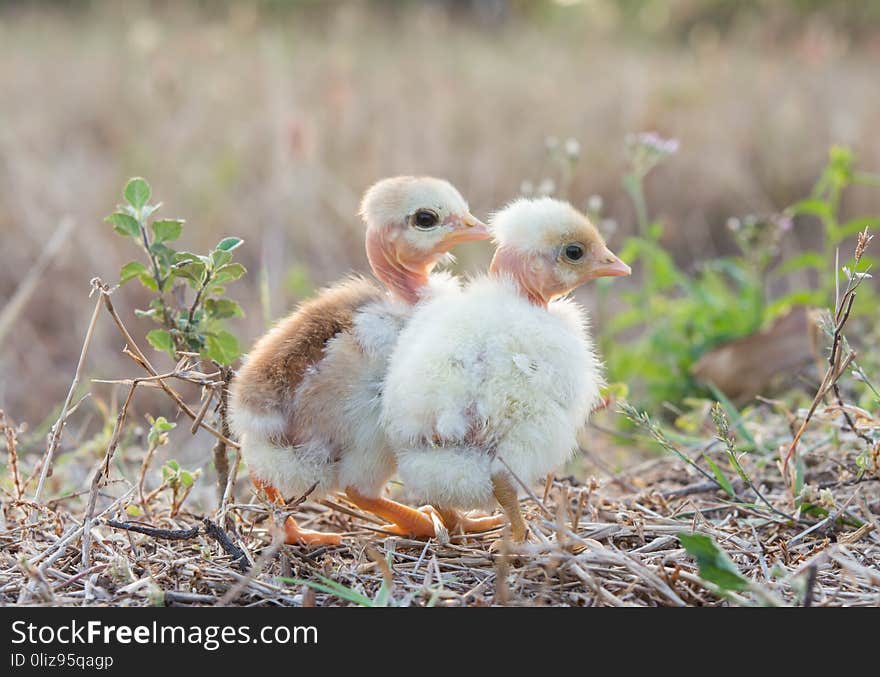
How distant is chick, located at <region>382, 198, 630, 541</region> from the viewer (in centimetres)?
214

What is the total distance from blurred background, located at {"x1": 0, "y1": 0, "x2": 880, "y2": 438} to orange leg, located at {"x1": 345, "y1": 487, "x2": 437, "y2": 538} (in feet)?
4.57

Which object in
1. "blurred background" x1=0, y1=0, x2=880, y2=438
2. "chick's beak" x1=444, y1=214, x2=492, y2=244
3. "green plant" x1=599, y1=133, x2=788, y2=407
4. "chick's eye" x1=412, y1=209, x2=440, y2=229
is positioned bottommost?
"chick's beak" x1=444, y1=214, x2=492, y2=244

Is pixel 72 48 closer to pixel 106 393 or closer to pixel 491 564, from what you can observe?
pixel 106 393

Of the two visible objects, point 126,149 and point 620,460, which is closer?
point 620,460

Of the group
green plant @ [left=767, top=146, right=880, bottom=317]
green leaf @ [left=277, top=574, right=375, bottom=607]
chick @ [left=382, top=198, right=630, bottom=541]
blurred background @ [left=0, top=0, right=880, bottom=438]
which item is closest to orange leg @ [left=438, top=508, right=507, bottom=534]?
chick @ [left=382, top=198, right=630, bottom=541]

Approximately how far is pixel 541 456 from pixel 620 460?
1.63 m

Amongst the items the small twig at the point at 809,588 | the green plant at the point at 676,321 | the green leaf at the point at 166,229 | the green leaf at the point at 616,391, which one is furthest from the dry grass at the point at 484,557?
the green plant at the point at 676,321

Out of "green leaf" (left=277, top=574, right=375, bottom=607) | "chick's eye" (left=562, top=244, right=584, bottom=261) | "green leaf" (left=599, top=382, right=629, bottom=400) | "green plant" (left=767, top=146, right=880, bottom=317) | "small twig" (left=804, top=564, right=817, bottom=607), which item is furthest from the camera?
"green plant" (left=767, top=146, right=880, bottom=317)

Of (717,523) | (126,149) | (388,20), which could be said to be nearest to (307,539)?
(717,523)

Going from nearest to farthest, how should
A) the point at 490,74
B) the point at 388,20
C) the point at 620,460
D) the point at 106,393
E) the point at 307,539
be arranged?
the point at 307,539, the point at 620,460, the point at 106,393, the point at 490,74, the point at 388,20

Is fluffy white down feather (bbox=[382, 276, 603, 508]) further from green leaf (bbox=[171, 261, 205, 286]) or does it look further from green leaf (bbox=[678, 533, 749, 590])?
green leaf (bbox=[171, 261, 205, 286])

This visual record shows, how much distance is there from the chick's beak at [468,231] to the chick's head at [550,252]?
5 cm

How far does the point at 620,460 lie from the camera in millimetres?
3748

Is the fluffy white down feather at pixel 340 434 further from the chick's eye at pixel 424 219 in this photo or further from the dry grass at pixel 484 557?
the chick's eye at pixel 424 219
